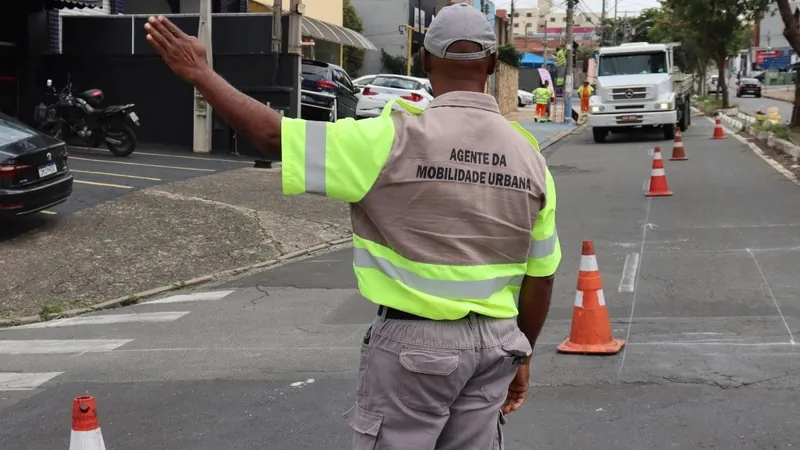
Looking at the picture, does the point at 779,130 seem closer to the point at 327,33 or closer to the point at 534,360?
the point at 327,33

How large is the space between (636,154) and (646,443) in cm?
1779

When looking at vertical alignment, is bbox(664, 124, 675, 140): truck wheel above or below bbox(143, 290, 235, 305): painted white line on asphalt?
above

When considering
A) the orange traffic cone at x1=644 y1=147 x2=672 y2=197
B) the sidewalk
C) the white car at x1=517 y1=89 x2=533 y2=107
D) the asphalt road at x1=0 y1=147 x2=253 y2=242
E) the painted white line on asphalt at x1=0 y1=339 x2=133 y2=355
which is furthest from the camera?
the white car at x1=517 y1=89 x2=533 y2=107

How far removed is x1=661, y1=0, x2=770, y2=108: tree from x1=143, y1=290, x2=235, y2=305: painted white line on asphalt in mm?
18427

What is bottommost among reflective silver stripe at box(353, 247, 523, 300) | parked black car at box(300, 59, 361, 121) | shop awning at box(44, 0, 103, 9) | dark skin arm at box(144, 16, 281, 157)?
reflective silver stripe at box(353, 247, 523, 300)

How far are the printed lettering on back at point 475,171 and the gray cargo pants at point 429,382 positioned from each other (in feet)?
1.24

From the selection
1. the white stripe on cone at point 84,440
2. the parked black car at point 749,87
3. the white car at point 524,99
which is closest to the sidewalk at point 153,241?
the white stripe on cone at point 84,440

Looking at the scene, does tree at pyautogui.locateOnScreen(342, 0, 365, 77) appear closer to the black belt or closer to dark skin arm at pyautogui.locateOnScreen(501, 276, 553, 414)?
dark skin arm at pyautogui.locateOnScreen(501, 276, 553, 414)

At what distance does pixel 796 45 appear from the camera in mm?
21641

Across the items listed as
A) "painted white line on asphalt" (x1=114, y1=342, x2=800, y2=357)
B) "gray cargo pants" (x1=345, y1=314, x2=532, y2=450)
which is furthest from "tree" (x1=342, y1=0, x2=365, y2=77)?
"gray cargo pants" (x1=345, y1=314, x2=532, y2=450)

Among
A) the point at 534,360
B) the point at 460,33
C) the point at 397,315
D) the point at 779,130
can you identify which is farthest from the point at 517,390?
the point at 779,130

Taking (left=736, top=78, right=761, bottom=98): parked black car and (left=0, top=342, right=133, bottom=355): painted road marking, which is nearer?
(left=0, top=342, right=133, bottom=355): painted road marking

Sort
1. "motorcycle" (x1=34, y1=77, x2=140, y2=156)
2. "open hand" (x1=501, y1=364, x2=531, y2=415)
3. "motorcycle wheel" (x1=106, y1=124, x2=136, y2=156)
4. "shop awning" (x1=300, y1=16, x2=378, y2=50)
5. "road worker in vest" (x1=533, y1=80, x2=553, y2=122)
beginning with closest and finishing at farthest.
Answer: "open hand" (x1=501, y1=364, x2=531, y2=415), "motorcycle" (x1=34, y1=77, x2=140, y2=156), "motorcycle wheel" (x1=106, y1=124, x2=136, y2=156), "shop awning" (x1=300, y1=16, x2=378, y2=50), "road worker in vest" (x1=533, y1=80, x2=553, y2=122)

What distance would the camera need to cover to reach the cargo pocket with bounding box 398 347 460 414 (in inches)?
99.3
